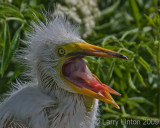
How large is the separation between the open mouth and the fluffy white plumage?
0.05m

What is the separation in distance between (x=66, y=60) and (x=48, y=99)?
0.22 m

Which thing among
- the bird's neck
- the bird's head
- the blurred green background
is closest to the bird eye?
the bird's head

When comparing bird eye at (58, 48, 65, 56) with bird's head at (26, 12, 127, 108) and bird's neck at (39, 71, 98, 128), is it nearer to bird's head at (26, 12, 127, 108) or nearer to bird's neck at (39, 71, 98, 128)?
bird's head at (26, 12, 127, 108)

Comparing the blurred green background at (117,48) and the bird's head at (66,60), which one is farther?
the blurred green background at (117,48)

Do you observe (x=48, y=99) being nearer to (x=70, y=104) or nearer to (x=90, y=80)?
(x=70, y=104)

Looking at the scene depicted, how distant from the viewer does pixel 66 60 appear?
1841 mm

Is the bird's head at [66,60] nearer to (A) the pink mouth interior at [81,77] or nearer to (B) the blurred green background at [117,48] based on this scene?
(A) the pink mouth interior at [81,77]

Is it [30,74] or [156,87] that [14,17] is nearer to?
[30,74]

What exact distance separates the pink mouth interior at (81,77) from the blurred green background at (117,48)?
1.14ft


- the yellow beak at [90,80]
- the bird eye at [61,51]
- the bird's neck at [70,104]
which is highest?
the bird eye at [61,51]

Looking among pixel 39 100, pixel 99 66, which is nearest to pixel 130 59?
pixel 99 66

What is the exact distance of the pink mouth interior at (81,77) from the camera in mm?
1822

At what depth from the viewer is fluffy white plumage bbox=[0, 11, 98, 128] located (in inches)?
73.7

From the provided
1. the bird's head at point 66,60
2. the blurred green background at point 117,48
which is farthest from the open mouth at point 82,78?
the blurred green background at point 117,48
